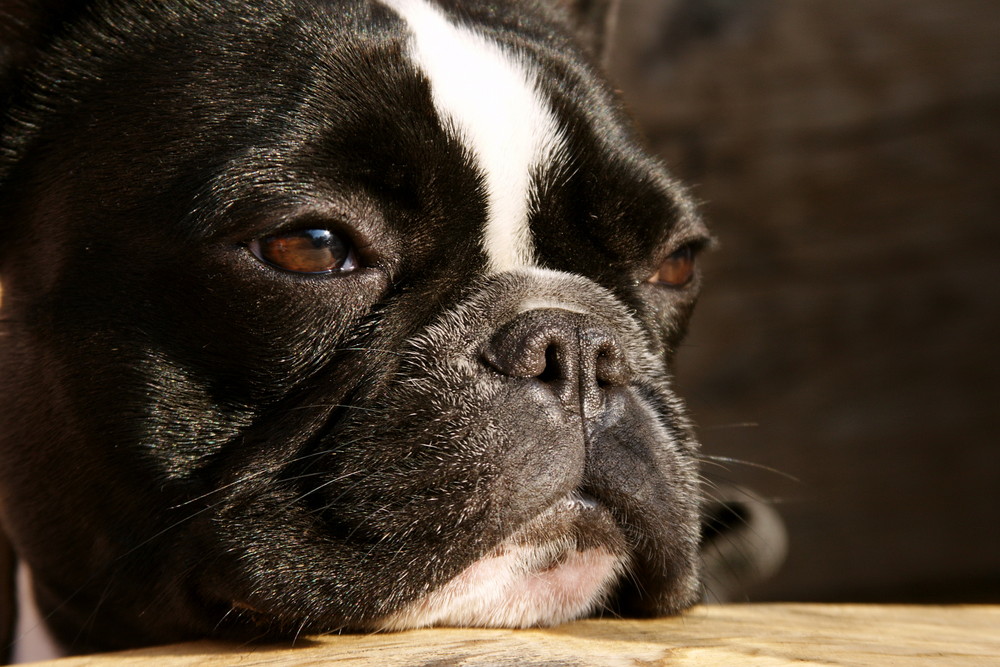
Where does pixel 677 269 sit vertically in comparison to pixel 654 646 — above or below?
above

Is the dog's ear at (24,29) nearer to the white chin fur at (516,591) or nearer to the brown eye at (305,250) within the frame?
the brown eye at (305,250)

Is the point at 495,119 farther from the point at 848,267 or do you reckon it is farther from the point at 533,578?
the point at 848,267

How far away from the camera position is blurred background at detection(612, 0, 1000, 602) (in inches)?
127

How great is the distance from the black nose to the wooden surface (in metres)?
0.33

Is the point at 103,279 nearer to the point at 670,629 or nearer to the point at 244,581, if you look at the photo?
the point at 244,581

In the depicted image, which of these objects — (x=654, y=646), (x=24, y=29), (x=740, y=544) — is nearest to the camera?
(x=654, y=646)

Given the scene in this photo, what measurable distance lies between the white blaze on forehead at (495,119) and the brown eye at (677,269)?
0.32m

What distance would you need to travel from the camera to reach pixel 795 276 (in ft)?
10.9

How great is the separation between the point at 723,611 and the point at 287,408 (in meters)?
0.79

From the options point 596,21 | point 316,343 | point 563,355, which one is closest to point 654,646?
point 563,355

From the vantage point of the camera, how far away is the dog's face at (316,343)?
1.49 metres

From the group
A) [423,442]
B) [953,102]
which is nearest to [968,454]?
[953,102]

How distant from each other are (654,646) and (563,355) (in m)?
0.43

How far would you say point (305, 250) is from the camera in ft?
5.25
